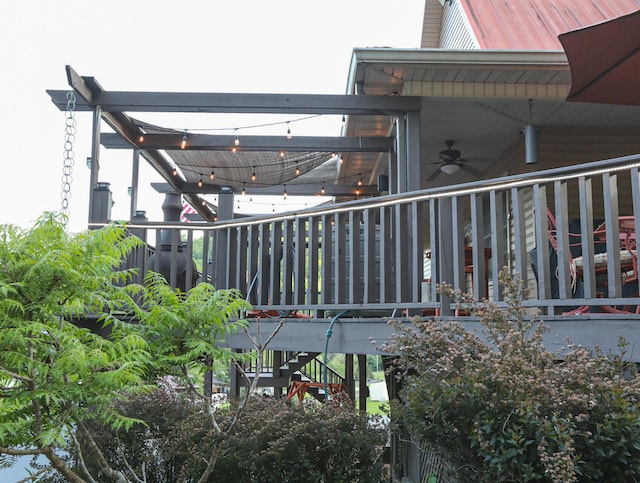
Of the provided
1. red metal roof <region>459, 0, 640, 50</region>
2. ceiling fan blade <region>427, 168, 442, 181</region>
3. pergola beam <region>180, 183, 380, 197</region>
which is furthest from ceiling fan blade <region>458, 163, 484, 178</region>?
pergola beam <region>180, 183, 380, 197</region>

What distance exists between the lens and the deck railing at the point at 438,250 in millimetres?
4129

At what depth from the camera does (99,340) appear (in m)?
4.37

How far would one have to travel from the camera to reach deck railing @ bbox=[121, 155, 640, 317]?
4.13 metres

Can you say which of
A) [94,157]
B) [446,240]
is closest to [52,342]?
[446,240]

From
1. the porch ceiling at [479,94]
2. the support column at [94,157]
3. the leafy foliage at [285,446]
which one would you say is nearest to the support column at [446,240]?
the leafy foliage at [285,446]

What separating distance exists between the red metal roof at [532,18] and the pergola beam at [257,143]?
1.97 meters

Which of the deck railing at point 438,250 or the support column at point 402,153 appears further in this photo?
the support column at point 402,153

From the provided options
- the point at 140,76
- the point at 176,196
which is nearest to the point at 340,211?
the point at 176,196

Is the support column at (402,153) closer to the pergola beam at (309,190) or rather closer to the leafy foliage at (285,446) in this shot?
the leafy foliage at (285,446)

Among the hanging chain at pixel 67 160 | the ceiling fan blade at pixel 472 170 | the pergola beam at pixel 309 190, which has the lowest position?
the hanging chain at pixel 67 160

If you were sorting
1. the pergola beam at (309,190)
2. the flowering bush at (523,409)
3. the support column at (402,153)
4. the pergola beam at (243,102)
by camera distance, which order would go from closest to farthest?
the flowering bush at (523,409) < the pergola beam at (243,102) < the support column at (402,153) < the pergola beam at (309,190)

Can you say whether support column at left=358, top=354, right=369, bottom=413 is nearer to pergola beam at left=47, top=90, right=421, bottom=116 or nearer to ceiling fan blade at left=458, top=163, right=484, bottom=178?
ceiling fan blade at left=458, top=163, right=484, bottom=178

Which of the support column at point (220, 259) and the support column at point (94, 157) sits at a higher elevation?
the support column at point (94, 157)

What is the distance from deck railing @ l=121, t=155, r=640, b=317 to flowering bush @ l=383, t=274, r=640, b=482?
632mm
